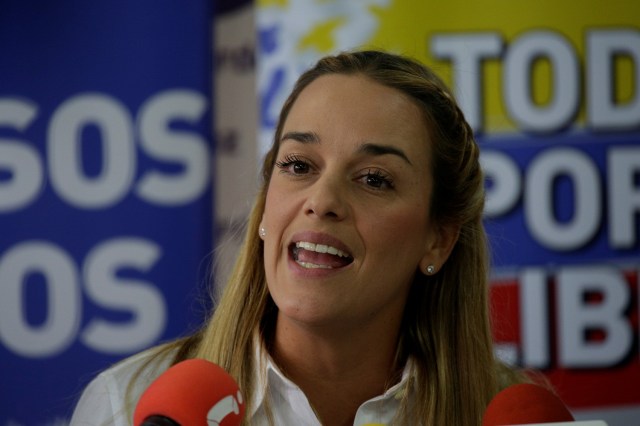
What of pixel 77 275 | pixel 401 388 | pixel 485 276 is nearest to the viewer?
pixel 401 388

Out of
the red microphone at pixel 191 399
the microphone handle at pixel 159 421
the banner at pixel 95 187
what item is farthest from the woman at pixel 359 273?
the banner at pixel 95 187

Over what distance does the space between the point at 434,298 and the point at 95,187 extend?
4.42 ft

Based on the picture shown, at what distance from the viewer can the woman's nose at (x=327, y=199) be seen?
1.56 metres

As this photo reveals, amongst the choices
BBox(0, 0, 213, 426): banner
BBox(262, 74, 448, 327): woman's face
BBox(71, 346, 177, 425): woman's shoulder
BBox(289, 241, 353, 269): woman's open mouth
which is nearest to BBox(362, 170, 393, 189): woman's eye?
BBox(262, 74, 448, 327): woman's face

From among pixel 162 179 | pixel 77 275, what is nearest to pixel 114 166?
pixel 162 179

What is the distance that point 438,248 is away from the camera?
182 centimetres

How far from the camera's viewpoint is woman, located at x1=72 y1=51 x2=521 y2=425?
159cm

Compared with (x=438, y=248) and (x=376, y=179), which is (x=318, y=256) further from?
(x=438, y=248)

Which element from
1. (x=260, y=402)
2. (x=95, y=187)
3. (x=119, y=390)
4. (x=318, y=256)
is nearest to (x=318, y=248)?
(x=318, y=256)

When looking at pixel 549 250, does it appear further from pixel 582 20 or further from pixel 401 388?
pixel 401 388

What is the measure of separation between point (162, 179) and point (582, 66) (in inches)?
48.6

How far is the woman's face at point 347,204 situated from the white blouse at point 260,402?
0.37 feet

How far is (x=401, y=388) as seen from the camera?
5.68 feet

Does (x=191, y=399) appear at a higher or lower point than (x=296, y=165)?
lower
